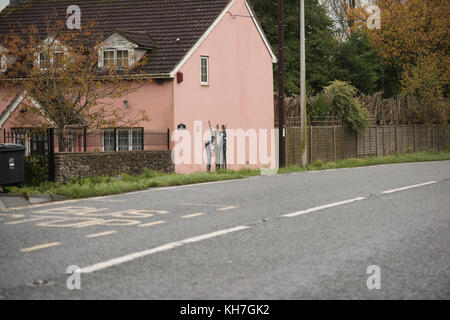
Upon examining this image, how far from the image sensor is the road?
651 cm

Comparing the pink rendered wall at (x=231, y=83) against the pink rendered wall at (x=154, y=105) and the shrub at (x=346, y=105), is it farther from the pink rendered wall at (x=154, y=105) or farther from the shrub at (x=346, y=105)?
the shrub at (x=346, y=105)

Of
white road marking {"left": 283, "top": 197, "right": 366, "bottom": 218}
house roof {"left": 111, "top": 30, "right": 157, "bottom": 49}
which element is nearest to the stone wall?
house roof {"left": 111, "top": 30, "right": 157, "bottom": 49}

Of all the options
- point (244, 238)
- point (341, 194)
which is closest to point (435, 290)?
point (244, 238)

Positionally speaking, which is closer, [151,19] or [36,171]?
[36,171]

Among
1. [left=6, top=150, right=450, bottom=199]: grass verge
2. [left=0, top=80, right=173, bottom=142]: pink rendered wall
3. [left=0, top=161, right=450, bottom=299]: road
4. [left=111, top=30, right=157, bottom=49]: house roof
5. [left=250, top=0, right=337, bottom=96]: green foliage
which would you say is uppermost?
[left=250, top=0, right=337, bottom=96]: green foliage

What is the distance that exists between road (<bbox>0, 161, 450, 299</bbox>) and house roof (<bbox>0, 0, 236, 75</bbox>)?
14.9 meters

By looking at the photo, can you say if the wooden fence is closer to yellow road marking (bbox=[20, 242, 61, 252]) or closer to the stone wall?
the stone wall

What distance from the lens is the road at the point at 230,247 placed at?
6512 millimetres

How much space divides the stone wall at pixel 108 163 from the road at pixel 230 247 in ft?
12.5

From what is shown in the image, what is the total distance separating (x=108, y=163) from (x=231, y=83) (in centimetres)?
1270

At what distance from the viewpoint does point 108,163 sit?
68.2 feet

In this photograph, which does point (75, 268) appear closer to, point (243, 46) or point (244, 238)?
point (244, 238)

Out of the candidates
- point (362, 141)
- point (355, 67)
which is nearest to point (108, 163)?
point (362, 141)

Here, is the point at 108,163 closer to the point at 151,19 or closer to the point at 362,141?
the point at 151,19
